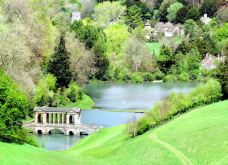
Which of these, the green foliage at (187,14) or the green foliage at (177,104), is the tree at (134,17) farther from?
the green foliage at (177,104)

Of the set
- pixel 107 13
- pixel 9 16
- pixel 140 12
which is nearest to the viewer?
pixel 9 16

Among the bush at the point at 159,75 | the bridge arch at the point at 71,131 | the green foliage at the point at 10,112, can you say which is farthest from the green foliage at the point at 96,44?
the green foliage at the point at 10,112

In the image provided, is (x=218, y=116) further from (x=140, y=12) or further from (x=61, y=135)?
(x=140, y=12)

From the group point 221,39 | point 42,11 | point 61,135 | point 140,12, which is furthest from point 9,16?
point 140,12

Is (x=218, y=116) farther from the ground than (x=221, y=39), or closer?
closer

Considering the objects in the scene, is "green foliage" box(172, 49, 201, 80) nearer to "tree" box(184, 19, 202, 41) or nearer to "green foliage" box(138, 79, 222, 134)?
"tree" box(184, 19, 202, 41)

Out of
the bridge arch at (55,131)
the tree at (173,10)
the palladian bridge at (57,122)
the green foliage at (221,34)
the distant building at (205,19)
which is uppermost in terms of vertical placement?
the tree at (173,10)

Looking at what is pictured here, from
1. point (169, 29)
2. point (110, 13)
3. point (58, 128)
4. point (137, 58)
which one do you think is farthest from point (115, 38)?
point (58, 128)
